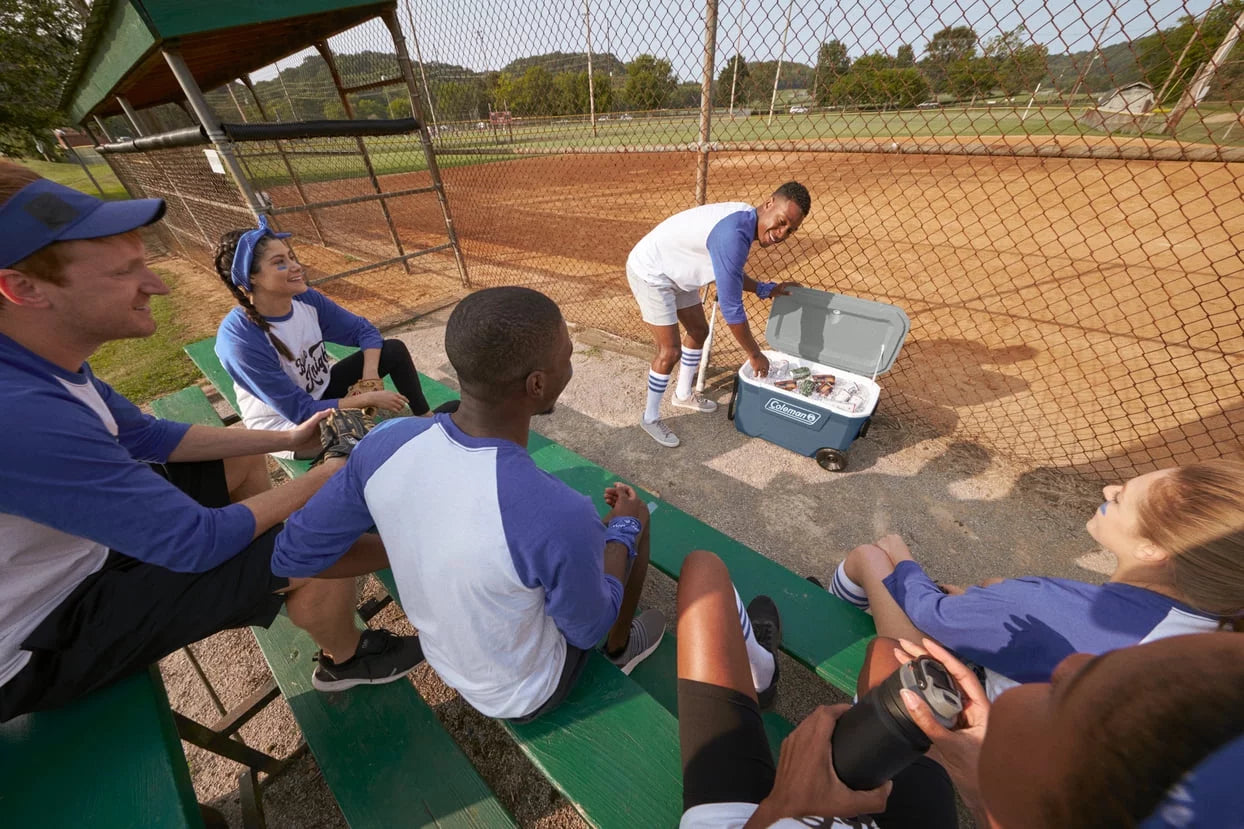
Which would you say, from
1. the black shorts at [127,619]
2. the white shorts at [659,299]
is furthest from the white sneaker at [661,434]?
the black shorts at [127,619]

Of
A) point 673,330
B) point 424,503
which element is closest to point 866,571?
point 424,503

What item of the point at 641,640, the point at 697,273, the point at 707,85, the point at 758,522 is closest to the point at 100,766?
the point at 641,640

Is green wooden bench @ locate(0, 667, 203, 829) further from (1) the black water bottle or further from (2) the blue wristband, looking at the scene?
(1) the black water bottle

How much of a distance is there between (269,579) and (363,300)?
6823 millimetres

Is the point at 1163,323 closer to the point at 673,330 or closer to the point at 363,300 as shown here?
the point at 673,330

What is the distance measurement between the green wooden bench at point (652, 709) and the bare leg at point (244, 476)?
3.23ft

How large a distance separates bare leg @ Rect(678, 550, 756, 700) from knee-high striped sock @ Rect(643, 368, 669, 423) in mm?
2084

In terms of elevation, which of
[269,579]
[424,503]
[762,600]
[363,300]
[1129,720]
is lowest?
[363,300]

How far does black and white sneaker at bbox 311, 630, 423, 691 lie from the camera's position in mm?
1638

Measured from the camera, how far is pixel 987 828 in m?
0.89

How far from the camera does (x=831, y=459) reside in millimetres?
3189

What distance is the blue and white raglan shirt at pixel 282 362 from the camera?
226 cm

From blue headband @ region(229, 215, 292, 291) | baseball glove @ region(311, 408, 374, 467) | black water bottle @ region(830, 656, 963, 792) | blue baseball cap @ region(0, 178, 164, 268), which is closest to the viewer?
black water bottle @ region(830, 656, 963, 792)

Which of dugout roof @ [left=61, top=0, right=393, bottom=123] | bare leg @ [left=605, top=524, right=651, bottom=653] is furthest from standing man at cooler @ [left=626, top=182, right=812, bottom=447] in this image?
dugout roof @ [left=61, top=0, right=393, bottom=123]
